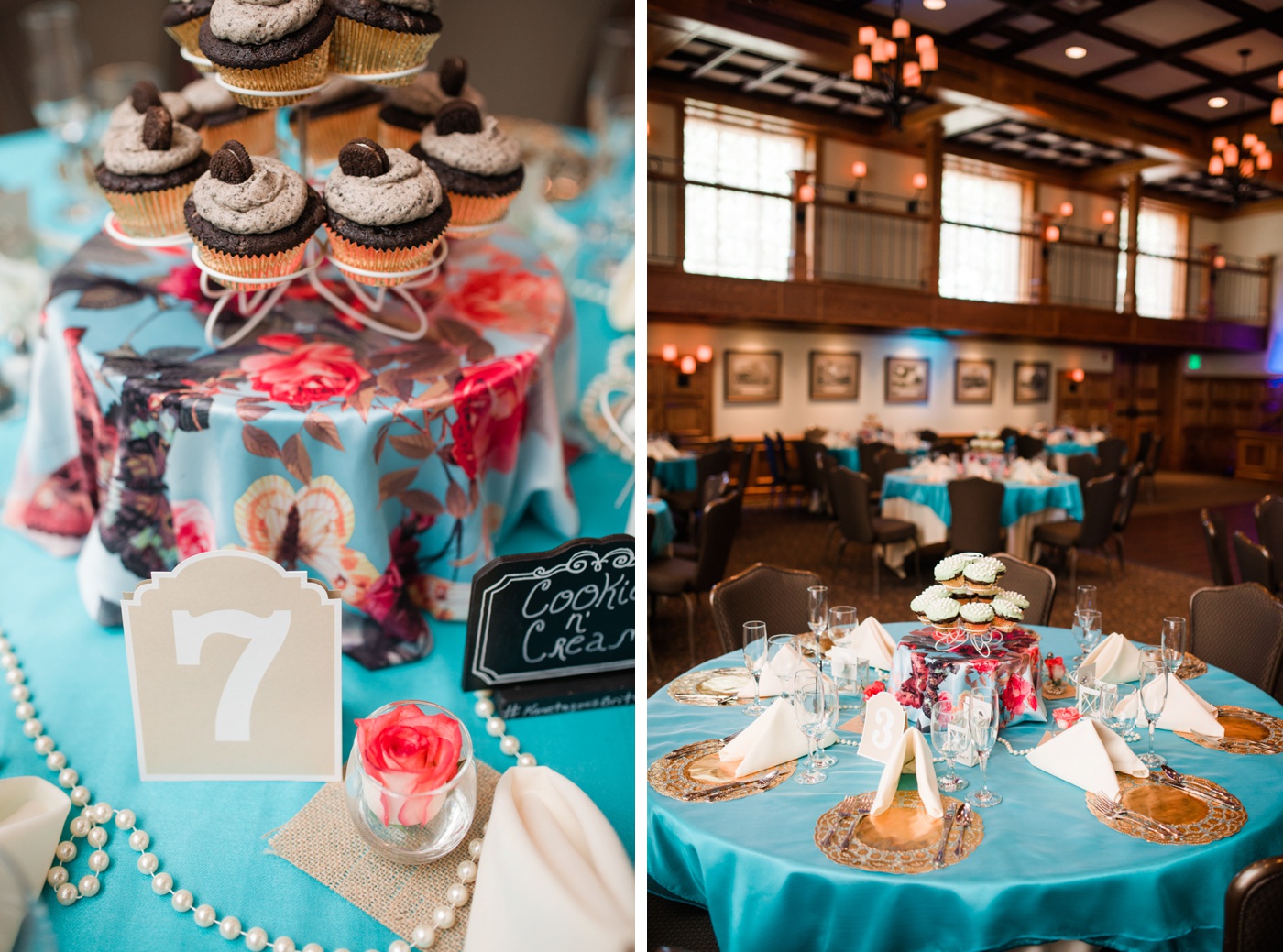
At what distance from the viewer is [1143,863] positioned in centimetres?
127

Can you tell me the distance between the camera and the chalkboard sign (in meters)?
1.39

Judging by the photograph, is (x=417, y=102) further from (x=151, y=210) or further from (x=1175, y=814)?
(x=1175, y=814)

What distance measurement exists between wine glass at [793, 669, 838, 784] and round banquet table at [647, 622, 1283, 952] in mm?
40

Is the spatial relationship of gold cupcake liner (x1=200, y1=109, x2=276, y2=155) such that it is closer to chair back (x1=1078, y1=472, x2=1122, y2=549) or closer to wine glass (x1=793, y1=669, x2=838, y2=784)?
wine glass (x1=793, y1=669, x2=838, y2=784)

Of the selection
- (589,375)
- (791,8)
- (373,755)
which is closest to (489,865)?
(373,755)

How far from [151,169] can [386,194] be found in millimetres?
442

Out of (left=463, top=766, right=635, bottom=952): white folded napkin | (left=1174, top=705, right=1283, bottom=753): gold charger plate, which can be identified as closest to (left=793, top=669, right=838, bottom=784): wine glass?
(left=463, top=766, right=635, bottom=952): white folded napkin

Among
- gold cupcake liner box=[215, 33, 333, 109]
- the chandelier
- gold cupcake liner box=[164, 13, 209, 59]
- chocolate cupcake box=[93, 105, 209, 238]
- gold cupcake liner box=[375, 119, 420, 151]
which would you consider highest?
the chandelier

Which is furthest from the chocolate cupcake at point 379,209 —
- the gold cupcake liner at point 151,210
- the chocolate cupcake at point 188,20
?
the chocolate cupcake at point 188,20

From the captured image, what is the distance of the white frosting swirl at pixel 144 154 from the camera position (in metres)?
1.42

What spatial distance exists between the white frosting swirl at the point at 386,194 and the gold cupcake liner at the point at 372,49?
0.63ft

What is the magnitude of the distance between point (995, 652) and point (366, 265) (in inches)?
58.8

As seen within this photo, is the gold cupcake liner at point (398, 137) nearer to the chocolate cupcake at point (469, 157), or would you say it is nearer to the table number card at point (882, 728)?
the chocolate cupcake at point (469, 157)

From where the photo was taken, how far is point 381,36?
1.38m
